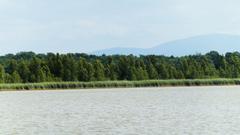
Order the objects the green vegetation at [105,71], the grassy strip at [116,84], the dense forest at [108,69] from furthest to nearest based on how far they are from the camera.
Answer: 1. the dense forest at [108,69]
2. the green vegetation at [105,71]
3. the grassy strip at [116,84]

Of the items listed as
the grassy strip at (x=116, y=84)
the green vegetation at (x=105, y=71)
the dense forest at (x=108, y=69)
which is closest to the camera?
the grassy strip at (x=116, y=84)

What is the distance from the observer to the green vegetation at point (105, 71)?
86.6 metres

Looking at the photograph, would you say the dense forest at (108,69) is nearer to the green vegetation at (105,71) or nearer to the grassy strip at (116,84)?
the green vegetation at (105,71)

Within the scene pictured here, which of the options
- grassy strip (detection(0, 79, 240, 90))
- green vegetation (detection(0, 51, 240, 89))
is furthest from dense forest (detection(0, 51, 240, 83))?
grassy strip (detection(0, 79, 240, 90))

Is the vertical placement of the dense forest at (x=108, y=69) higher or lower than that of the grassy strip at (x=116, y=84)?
higher

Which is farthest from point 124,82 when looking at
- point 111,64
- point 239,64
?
point 239,64

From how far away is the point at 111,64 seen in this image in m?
97.7

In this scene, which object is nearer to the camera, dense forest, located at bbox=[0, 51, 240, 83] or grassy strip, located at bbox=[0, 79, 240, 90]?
grassy strip, located at bbox=[0, 79, 240, 90]

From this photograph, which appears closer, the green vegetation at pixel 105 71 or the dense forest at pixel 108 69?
the green vegetation at pixel 105 71

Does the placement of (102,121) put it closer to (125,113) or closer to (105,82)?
(125,113)

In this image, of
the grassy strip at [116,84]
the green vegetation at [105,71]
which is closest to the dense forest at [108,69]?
the green vegetation at [105,71]

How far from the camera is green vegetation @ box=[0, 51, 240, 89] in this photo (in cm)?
8656

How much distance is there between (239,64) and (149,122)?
79.0 meters

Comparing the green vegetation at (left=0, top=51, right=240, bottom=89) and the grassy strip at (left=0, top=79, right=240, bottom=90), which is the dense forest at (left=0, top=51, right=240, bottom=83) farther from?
the grassy strip at (left=0, top=79, right=240, bottom=90)
